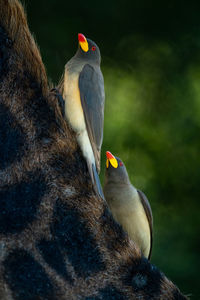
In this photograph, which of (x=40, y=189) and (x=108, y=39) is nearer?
(x=40, y=189)

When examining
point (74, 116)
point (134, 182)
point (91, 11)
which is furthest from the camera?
point (91, 11)

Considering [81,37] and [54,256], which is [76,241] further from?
[81,37]

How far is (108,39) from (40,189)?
1.07m

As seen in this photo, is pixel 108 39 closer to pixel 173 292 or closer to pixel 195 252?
pixel 195 252

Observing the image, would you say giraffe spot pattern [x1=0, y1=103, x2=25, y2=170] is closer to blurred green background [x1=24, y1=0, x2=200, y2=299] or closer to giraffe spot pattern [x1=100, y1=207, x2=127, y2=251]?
giraffe spot pattern [x1=100, y1=207, x2=127, y2=251]

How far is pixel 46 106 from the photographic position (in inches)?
23.8

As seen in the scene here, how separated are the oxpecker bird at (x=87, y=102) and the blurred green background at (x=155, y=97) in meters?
0.66

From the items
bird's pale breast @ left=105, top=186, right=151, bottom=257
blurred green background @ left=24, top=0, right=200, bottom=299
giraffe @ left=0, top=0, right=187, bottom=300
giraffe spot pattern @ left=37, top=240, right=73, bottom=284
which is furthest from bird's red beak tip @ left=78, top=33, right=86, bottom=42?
blurred green background @ left=24, top=0, right=200, bottom=299

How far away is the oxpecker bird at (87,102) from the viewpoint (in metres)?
0.66

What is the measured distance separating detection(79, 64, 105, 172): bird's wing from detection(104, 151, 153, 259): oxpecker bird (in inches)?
3.0

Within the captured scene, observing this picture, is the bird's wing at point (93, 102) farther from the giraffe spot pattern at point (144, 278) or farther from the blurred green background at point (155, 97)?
the blurred green background at point (155, 97)

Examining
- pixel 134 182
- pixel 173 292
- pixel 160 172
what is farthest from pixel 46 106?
pixel 160 172

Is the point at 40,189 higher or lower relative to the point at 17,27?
lower

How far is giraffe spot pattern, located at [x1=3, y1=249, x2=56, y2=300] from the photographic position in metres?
0.55
